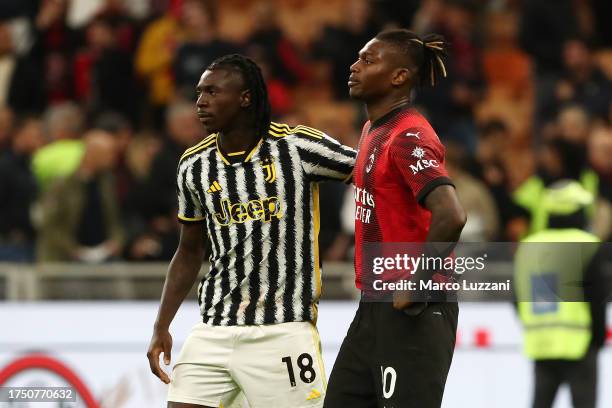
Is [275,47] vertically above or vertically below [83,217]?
above

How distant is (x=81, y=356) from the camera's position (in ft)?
28.0

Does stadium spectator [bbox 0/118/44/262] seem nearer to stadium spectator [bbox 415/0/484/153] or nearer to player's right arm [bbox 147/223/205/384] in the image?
stadium spectator [bbox 415/0/484/153]

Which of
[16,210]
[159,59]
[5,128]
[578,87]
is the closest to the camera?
[16,210]

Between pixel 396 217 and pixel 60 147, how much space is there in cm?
616

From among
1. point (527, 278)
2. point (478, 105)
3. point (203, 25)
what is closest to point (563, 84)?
point (478, 105)

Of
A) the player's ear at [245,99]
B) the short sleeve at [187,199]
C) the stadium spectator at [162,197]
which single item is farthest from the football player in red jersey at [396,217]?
the stadium spectator at [162,197]

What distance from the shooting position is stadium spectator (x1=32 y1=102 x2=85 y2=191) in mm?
10242

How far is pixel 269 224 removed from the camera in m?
5.41

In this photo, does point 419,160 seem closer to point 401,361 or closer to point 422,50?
point 422,50

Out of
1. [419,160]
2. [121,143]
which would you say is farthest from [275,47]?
[419,160]

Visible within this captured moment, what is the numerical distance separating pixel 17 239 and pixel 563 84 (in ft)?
15.6

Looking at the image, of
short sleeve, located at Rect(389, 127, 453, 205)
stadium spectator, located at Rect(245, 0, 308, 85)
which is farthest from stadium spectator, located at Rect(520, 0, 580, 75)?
short sleeve, located at Rect(389, 127, 453, 205)

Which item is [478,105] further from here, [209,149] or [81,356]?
[209,149]

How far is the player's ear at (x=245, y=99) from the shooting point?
5406 millimetres
